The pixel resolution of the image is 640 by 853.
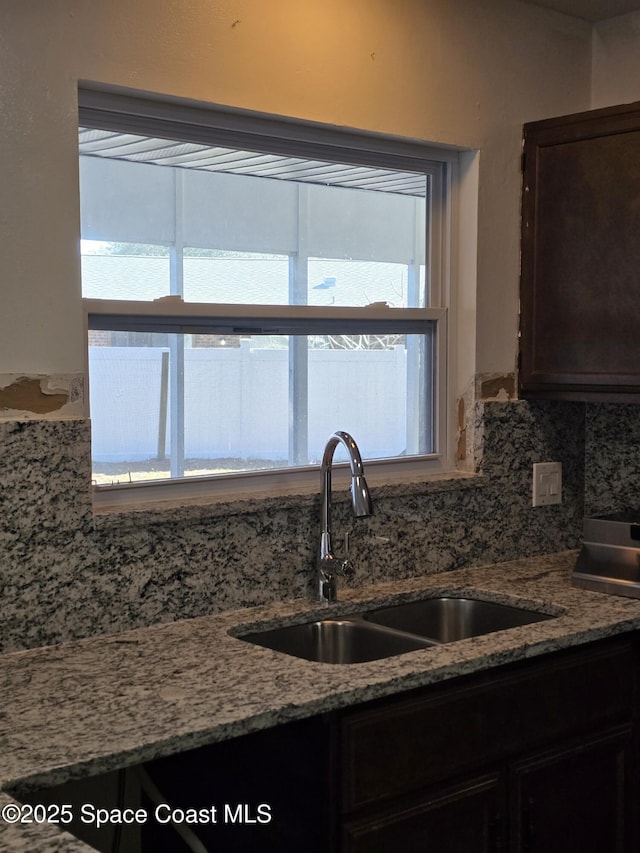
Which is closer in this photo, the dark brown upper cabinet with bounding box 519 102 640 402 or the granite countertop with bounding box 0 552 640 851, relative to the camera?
the granite countertop with bounding box 0 552 640 851

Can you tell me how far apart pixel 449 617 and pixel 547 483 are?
591 millimetres

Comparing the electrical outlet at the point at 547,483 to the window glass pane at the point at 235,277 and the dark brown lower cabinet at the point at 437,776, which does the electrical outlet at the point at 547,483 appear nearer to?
the dark brown lower cabinet at the point at 437,776

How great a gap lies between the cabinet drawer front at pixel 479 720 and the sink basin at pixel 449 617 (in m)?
0.24

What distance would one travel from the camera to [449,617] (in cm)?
244

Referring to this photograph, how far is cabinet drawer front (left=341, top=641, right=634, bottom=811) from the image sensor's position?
69.7 inches

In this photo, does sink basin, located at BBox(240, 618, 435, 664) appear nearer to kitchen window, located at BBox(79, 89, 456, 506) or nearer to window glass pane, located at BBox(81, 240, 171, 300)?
kitchen window, located at BBox(79, 89, 456, 506)

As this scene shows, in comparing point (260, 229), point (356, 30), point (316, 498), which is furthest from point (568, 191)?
point (316, 498)

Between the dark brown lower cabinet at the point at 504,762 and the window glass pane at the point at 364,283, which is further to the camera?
the window glass pane at the point at 364,283

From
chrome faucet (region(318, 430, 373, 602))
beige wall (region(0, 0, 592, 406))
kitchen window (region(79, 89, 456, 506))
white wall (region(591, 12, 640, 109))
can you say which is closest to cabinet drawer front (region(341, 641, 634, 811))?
chrome faucet (region(318, 430, 373, 602))

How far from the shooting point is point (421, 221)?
105 inches

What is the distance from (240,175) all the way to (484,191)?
28.4 inches

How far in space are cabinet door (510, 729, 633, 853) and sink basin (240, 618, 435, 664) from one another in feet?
1.21

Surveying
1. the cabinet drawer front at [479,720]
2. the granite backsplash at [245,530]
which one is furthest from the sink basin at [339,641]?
the cabinet drawer front at [479,720]

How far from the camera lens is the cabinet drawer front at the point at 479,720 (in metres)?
1.77
